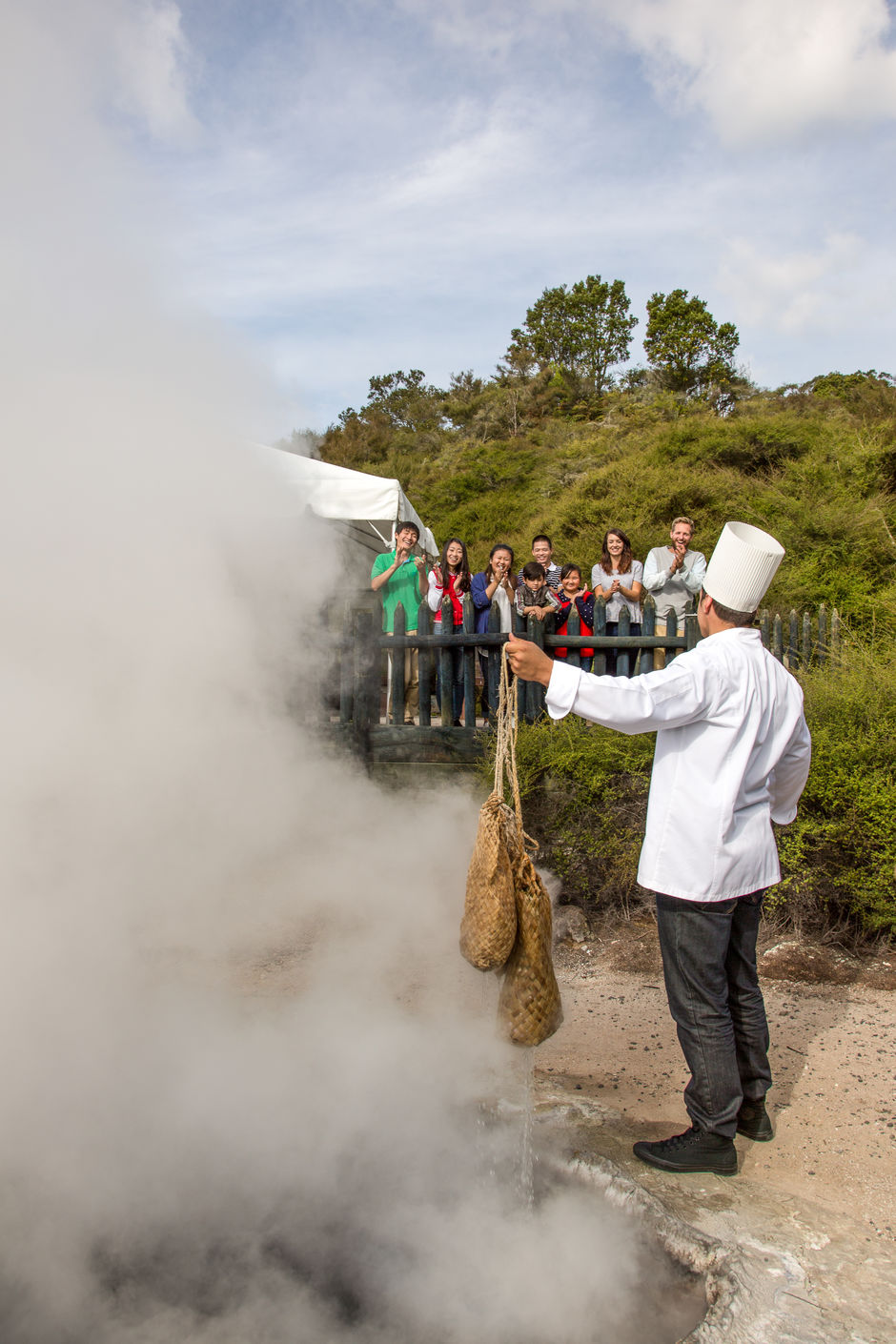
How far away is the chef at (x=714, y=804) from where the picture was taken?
2432 millimetres

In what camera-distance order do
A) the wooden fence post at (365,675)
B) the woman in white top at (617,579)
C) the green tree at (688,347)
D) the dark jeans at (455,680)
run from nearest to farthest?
the wooden fence post at (365,675) → the dark jeans at (455,680) → the woman in white top at (617,579) → the green tree at (688,347)

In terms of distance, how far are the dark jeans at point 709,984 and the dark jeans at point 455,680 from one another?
317 cm

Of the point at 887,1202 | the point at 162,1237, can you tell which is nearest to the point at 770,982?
the point at 887,1202

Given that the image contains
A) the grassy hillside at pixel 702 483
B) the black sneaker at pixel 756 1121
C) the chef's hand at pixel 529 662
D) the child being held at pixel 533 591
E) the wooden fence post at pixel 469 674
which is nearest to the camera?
the chef's hand at pixel 529 662

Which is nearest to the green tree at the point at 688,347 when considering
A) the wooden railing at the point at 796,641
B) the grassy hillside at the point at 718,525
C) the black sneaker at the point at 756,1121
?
the grassy hillside at the point at 718,525

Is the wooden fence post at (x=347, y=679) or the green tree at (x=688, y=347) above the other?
the green tree at (x=688, y=347)

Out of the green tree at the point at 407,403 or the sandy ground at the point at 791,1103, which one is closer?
the sandy ground at the point at 791,1103

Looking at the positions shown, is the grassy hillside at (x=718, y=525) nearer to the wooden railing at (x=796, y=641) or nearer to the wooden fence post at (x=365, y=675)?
the wooden railing at (x=796, y=641)

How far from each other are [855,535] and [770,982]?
9240 millimetres

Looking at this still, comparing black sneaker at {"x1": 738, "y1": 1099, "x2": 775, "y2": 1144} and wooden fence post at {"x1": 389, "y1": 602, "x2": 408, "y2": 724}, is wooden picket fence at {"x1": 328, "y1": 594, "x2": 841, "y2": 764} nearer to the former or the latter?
wooden fence post at {"x1": 389, "y1": 602, "x2": 408, "y2": 724}

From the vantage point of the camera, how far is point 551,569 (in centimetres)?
718

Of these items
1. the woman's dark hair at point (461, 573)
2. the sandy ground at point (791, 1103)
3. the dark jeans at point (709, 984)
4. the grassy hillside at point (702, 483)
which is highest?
the grassy hillside at point (702, 483)

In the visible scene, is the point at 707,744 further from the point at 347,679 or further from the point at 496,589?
the point at 496,589

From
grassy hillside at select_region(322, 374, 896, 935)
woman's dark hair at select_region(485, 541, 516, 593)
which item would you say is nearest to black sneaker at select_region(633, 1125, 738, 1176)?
grassy hillside at select_region(322, 374, 896, 935)
